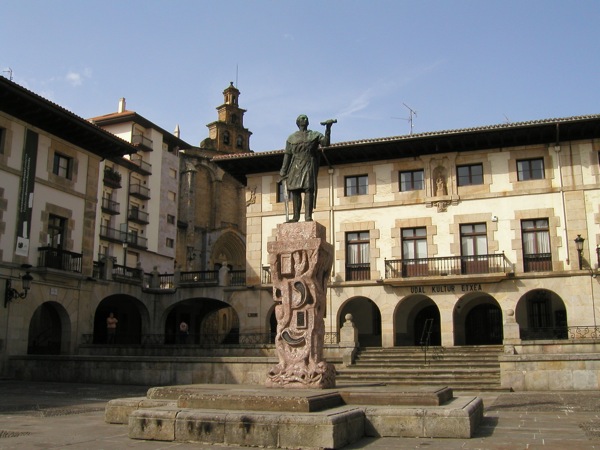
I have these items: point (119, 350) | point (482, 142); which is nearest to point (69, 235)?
point (119, 350)

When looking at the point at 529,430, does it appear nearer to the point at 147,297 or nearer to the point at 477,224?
the point at 477,224

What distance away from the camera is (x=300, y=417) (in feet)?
25.1

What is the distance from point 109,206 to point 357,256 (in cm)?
1905

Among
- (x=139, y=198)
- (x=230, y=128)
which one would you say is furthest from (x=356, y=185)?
(x=230, y=128)

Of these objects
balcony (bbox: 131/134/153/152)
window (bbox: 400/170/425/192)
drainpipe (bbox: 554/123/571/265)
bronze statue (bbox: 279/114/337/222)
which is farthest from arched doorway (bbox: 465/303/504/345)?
balcony (bbox: 131/134/153/152)

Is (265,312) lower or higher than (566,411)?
higher

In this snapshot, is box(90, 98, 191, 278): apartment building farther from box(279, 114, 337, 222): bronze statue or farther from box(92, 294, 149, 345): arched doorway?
box(279, 114, 337, 222): bronze statue

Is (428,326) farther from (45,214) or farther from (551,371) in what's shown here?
(45,214)

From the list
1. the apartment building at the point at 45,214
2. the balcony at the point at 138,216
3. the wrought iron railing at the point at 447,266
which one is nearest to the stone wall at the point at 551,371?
the wrought iron railing at the point at 447,266

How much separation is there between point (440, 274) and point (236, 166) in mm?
11230

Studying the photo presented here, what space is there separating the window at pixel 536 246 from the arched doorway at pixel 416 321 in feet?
15.8

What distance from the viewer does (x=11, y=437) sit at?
8.23m

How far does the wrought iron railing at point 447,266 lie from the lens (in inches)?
1046

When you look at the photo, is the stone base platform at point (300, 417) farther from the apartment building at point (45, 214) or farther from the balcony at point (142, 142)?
the balcony at point (142, 142)
